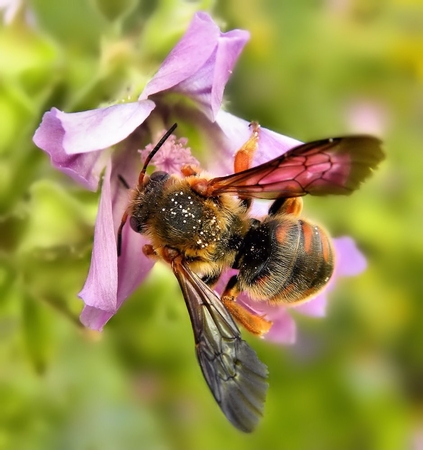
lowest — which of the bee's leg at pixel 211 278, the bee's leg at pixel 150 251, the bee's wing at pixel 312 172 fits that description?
the bee's leg at pixel 150 251

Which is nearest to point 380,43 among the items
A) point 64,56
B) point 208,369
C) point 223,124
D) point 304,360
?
point 304,360

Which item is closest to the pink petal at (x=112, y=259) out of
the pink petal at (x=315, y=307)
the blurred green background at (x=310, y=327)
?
the pink petal at (x=315, y=307)

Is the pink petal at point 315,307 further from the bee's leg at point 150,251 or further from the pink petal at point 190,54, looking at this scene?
the pink petal at point 190,54

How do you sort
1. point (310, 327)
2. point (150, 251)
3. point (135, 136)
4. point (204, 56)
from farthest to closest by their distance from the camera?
point (310, 327) < point (135, 136) < point (150, 251) < point (204, 56)

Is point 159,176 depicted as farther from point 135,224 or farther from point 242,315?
point 242,315

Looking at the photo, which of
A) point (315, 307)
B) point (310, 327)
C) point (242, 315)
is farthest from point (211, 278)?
point (310, 327)

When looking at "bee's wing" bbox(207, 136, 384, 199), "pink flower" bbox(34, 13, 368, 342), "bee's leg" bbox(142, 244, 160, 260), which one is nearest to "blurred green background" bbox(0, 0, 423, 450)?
"pink flower" bbox(34, 13, 368, 342)

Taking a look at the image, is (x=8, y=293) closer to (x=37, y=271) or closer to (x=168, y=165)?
(x=37, y=271)

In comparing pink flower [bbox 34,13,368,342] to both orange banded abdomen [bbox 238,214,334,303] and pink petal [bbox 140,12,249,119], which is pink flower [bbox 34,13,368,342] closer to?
pink petal [bbox 140,12,249,119]

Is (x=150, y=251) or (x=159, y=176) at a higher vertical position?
(x=159, y=176)
